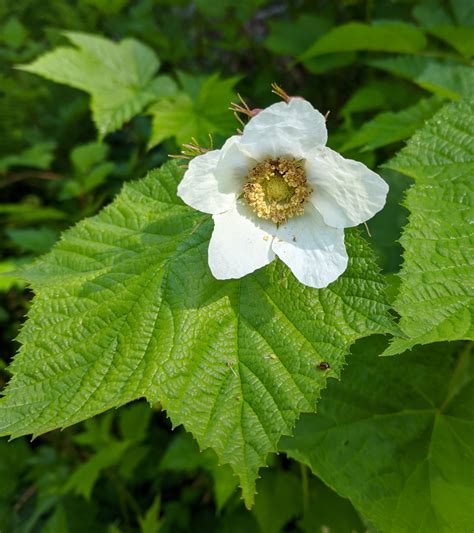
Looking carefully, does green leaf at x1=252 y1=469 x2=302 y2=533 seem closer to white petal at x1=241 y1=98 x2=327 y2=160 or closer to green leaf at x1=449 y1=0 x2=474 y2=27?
white petal at x1=241 y1=98 x2=327 y2=160

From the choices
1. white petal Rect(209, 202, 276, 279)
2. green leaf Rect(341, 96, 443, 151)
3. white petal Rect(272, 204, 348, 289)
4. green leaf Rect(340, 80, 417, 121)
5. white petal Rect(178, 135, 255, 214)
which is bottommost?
green leaf Rect(340, 80, 417, 121)

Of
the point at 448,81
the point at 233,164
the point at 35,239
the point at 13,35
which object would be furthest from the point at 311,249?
the point at 13,35

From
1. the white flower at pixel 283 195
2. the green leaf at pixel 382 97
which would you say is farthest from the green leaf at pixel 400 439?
the green leaf at pixel 382 97

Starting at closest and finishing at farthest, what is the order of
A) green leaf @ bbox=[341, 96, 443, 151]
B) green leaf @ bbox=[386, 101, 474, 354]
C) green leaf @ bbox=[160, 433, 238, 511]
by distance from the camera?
green leaf @ bbox=[386, 101, 474, 354] → green leaf @ bbox=[341, 96, 443, 151] → green leaf @ bbox=[160, 433, 238, 511]

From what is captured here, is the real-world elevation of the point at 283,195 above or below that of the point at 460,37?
above

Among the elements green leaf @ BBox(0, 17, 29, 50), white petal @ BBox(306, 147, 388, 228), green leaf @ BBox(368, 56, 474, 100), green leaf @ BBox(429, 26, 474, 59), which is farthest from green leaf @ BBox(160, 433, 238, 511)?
green leaf @ BBox(0, 17, 29, 50)

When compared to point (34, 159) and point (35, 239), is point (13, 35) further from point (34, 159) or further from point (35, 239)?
point (35, 239)
